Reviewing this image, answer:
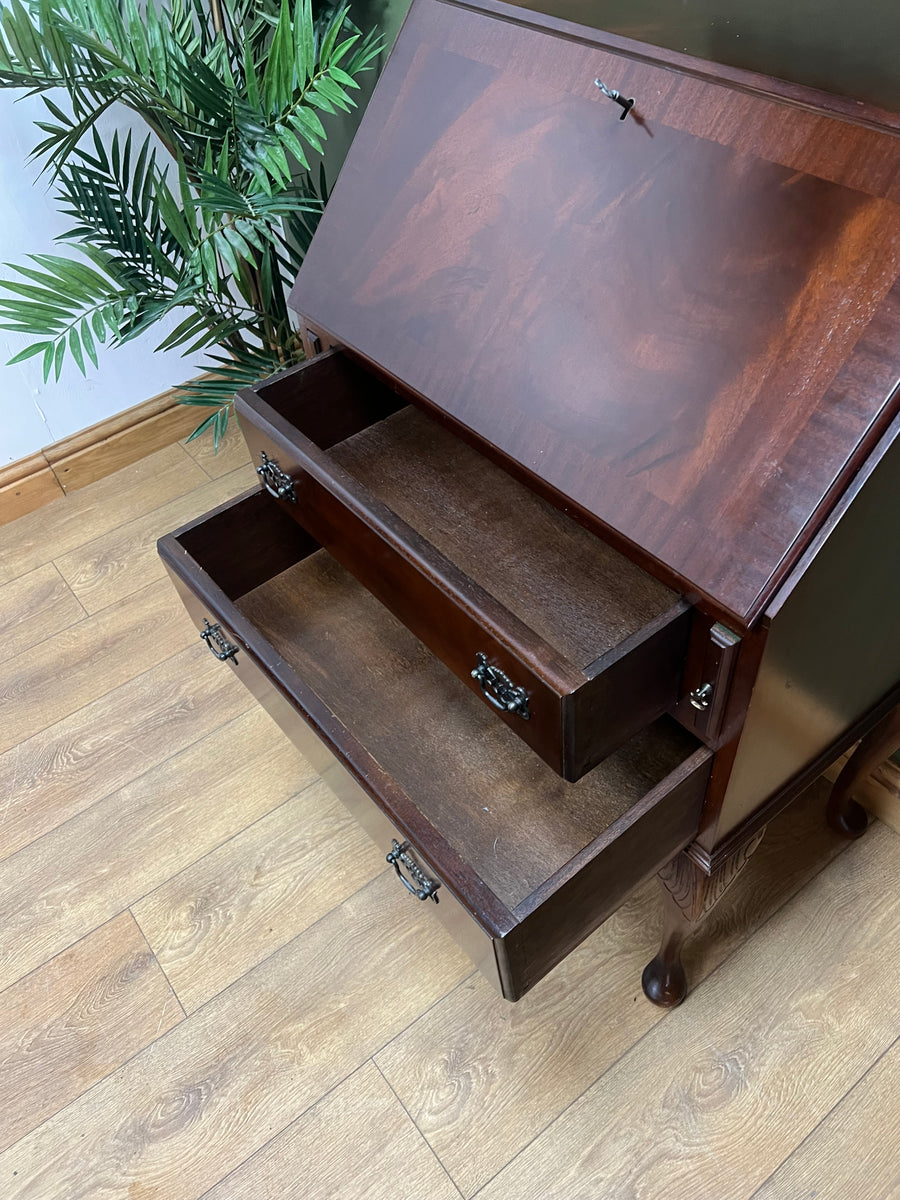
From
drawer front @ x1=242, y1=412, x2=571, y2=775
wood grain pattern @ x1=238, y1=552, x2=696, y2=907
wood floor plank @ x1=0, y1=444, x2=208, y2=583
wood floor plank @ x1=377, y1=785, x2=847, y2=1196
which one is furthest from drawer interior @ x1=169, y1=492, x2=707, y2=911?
wood floor plank @ x1=0, y1=444, x2=208, y2=583

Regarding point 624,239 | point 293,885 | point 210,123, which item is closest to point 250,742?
point 293,885

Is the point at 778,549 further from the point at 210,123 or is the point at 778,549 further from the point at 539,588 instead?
the point at 210,123

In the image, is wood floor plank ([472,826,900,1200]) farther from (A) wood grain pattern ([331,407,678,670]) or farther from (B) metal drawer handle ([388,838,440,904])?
(A) wood grain pattern ([331,407,678,670])

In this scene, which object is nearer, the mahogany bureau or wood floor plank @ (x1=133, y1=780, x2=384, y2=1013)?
the mahogany bureau

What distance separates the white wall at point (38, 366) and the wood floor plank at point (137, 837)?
2.33ft

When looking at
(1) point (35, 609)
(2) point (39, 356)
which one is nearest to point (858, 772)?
(1) point (35, 609)

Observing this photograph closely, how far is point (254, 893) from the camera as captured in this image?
1217 mm

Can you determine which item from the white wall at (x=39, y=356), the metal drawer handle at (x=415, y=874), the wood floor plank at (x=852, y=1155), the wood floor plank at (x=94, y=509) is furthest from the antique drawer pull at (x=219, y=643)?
the wood floor plank at (x=94, y=509)

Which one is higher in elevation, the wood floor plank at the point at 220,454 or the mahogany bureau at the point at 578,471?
the mahogany bureau at the point at 578,471

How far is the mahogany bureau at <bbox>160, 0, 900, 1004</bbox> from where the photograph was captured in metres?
0.59

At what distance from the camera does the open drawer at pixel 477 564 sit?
653mm

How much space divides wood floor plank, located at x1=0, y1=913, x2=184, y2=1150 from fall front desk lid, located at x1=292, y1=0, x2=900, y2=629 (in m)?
0.81

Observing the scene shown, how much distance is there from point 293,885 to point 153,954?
0.62 feet

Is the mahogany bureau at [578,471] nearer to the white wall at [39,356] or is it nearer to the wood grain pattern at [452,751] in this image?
the wood grain pattern at [452,751]
